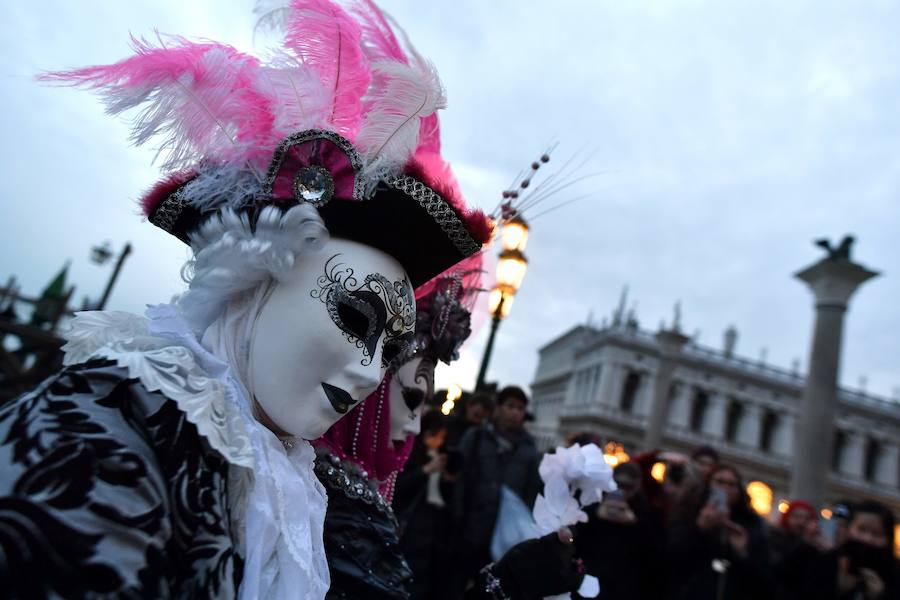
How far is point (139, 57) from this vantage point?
119 centimetres

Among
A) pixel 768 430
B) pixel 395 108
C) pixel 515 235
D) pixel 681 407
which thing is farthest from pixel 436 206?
pixel 768 430

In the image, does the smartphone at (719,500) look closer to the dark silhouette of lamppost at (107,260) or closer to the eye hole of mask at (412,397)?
the eye hole of mask at (412,397)

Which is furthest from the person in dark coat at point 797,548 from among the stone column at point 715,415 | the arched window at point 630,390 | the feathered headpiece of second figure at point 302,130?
the stone column at point 715,415

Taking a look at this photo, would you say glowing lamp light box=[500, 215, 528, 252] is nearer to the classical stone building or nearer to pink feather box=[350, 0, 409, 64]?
pink feather box=[350, 0, 409, 64]

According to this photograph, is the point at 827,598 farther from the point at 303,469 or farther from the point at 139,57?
the point at 139,57

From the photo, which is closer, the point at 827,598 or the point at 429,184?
the point at 429,184

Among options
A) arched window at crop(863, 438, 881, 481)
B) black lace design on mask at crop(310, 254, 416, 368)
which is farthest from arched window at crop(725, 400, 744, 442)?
black lace design on mask at crop(310, 254, 416, 368)

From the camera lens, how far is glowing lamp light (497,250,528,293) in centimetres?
527

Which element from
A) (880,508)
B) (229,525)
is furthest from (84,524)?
(880,508)

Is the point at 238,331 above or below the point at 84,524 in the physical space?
above

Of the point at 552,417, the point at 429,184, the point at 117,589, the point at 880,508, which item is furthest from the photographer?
the point at 552,417

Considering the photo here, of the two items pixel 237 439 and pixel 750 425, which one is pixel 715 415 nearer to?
pixel 750 425

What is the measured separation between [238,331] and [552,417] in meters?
48.4

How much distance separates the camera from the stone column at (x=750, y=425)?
36.9 m
